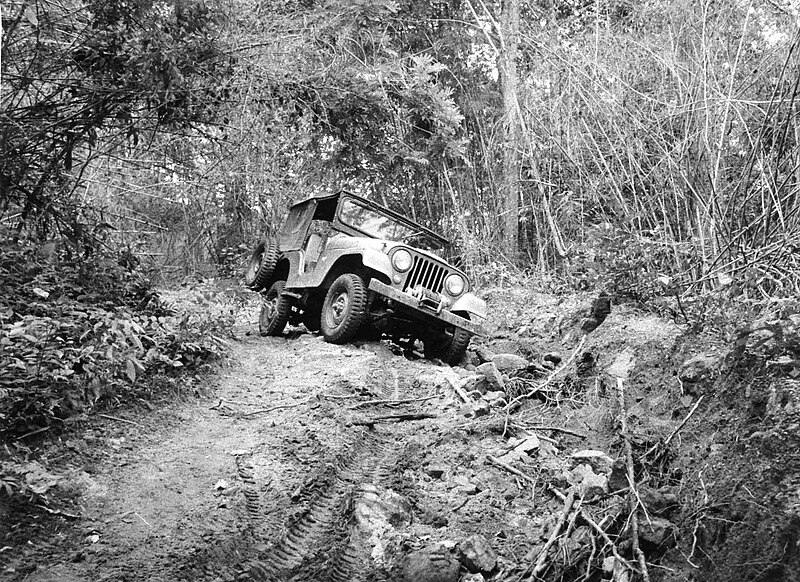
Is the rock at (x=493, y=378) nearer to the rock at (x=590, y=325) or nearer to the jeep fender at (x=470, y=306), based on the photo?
the rock at (x=590, y=325)

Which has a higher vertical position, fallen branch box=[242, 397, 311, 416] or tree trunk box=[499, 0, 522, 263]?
tree trunk box=[499, 0, 522, 263]

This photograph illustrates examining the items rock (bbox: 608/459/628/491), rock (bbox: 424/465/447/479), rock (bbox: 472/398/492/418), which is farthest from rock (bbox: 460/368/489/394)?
rock (bbox: 608/459/628/491)

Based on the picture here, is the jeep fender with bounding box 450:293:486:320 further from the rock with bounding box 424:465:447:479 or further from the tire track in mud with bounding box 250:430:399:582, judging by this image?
the rock with bounding box 424:465:447:479

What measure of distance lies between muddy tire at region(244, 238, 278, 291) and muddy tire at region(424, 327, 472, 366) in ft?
7.94

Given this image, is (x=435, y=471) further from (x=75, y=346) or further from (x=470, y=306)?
(x=470, y=306)

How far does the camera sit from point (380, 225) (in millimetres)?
7672

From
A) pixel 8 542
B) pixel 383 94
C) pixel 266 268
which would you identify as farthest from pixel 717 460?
pixel 266 268

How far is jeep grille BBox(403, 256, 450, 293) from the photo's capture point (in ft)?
22.3

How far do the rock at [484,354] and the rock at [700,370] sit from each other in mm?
3180

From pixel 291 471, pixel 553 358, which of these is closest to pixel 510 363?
pixel 553 358

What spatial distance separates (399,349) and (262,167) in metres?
5.75

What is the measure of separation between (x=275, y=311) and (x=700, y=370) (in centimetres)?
575

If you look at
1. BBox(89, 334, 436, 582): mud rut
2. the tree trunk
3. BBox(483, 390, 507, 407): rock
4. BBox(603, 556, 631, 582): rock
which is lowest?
BBox(89, 334, 436, 582): mud rut

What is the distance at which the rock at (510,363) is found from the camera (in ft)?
17.7
